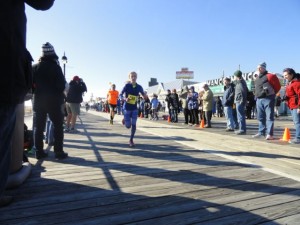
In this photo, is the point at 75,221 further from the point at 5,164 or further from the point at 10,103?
the point at 10,103

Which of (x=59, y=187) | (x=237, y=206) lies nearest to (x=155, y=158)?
(x=59, y=187)

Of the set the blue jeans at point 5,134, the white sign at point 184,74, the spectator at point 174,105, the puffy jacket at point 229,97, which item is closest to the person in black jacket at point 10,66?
the blue jeans at point 5,134

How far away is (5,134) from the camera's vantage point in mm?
1599

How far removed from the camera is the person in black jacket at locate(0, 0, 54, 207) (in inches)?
60.2

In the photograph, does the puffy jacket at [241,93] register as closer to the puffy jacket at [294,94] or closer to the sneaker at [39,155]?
the puffy jacket at [294,94]

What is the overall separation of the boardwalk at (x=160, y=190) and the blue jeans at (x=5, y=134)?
0.88 metres

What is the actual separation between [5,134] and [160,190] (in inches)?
79.5

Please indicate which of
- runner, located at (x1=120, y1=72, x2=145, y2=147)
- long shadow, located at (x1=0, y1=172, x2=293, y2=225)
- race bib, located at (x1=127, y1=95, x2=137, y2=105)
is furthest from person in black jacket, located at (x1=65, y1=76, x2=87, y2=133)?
long shadow, located at (x1=0, y1=172, x2=293, y2=225)

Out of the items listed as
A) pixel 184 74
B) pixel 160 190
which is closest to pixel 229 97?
pixel 160 190

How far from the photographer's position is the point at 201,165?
4625mm

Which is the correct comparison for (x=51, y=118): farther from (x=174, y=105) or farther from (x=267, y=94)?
(x=174, y=105)

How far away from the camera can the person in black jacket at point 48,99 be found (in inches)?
199

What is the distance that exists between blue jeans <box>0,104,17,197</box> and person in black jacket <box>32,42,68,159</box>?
3.42 metres

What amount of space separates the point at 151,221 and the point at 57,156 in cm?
304
